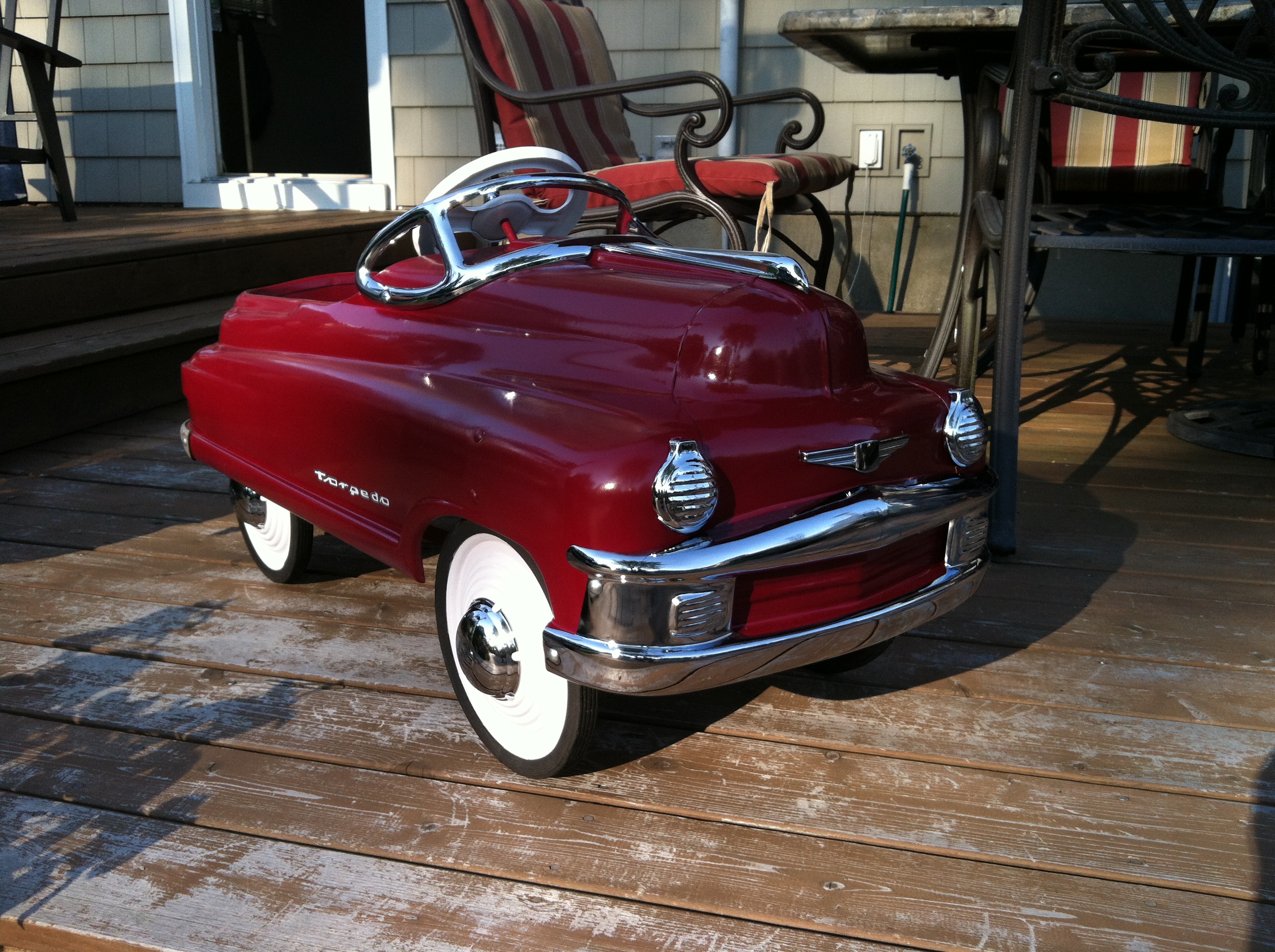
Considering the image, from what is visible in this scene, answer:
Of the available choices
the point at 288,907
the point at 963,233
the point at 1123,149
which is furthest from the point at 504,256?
the point at 1123,149

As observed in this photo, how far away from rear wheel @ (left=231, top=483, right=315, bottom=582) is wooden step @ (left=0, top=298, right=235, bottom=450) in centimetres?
107

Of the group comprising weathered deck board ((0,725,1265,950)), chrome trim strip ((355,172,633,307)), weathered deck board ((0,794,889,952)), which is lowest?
weathered deck board ((0,794,889,952))

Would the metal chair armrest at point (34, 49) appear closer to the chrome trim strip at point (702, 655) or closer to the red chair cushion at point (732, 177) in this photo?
the red chair cushion at point (732, 177)

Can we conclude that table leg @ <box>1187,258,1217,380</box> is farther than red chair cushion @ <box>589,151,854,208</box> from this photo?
Yes

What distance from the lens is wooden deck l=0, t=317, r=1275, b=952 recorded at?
3.68 ft

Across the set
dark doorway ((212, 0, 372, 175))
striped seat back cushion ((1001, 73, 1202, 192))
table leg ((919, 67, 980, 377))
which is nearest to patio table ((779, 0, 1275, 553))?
table leg ((919, 67, 980, 377))

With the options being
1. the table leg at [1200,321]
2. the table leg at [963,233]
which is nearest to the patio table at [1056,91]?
the table leg at [963,233]

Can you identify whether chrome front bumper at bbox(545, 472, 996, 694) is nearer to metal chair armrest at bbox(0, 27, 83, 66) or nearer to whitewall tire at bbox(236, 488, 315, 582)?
whitewall tire at bbox(236, 488, 315, 582)

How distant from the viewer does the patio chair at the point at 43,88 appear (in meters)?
4.02

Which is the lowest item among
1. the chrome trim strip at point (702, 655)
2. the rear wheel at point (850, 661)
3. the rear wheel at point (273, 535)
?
the rear wheel at point (850, 661)

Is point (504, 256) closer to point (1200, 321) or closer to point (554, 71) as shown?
point (554, 71)

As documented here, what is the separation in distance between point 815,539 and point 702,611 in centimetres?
15

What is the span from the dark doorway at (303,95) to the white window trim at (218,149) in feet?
6.82

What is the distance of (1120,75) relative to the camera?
4031 mm
